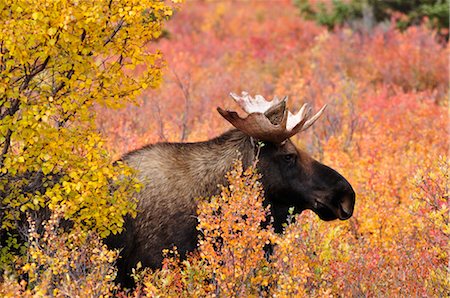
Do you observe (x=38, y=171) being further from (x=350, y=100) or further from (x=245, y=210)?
(x=350, y=100)

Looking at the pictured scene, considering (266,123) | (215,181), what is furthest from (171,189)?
(266,123)

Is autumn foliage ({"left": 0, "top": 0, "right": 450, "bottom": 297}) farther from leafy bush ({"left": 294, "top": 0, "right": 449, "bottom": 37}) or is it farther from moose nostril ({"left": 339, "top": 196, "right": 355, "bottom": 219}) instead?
leafy bush ({"left": 294, "top": 0, "right": 449, "bottom": 37})

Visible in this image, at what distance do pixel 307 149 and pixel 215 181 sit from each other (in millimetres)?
4659

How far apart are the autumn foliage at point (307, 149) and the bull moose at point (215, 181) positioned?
14 centimetres

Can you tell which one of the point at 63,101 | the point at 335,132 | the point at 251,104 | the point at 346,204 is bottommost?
the point at 335,132

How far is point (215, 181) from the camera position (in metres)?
5.89

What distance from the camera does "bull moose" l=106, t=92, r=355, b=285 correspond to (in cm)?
573

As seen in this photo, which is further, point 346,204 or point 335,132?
point 335,132

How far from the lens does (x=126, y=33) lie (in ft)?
18.0

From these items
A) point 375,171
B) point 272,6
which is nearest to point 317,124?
point 375,171

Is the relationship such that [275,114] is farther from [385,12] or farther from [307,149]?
[385,12]

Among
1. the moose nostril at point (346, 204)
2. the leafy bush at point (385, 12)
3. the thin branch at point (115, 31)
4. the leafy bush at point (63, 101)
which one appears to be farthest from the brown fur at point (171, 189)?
the leafy bush at point (385, 12)

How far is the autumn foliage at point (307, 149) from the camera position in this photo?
16.1 ft

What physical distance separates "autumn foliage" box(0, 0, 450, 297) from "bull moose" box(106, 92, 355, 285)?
0.14m
